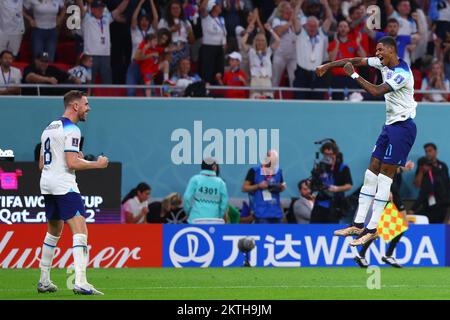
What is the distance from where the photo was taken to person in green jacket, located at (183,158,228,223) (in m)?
21.4

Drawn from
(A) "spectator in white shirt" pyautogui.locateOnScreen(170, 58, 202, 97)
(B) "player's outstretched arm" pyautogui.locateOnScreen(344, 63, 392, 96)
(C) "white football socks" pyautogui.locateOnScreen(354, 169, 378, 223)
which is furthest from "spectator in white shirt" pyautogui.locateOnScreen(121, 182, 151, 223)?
(B) "player's outstretched arm" pyautogui.locateOnScreen(344, 63, 392, 96)

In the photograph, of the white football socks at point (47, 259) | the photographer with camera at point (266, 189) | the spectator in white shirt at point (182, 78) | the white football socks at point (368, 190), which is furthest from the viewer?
the spectator in white shirt at point (182, 78)

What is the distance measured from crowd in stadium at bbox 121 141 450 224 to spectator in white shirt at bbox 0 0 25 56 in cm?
391

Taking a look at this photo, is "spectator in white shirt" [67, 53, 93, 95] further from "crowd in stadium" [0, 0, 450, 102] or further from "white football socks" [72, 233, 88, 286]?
"white football socks" [72, 233, 88, 286]

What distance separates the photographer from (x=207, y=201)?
21.6m

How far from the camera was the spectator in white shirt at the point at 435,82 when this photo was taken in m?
25.4

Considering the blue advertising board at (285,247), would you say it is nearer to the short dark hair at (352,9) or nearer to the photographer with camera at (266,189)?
the photographer with camera at (266,189)

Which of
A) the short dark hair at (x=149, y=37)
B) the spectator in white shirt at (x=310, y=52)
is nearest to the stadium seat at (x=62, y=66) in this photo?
the short dark hair at (x=149, y=37)

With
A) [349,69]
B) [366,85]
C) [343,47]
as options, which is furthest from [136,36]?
[366,85]

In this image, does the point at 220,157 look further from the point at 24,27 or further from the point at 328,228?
the point at 24,27

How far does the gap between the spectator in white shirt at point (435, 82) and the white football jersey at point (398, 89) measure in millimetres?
8576

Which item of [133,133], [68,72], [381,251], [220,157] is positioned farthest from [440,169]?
[68,72]

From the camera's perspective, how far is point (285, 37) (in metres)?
24.8

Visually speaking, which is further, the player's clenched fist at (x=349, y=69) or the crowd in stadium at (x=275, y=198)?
the crowd in stadium at (x=275, y=198)
